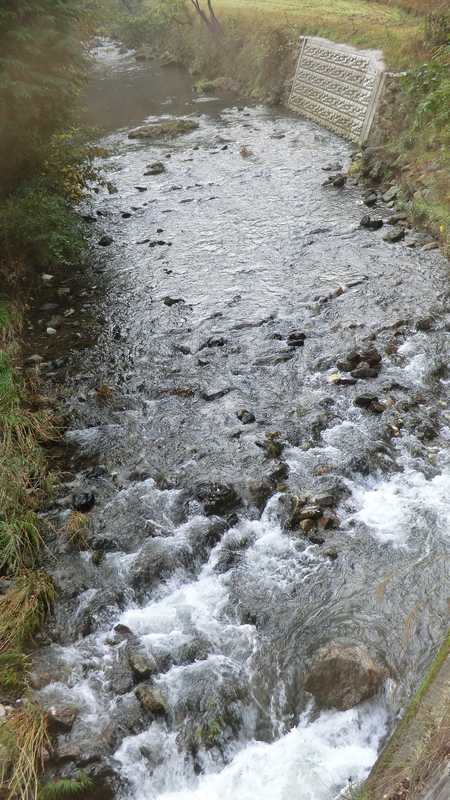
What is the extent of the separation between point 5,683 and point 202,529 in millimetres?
2733

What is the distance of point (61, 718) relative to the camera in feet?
18.1

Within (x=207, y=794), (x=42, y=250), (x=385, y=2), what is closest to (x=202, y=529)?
(x=207, y=794)

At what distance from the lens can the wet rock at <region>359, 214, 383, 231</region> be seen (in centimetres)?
1458

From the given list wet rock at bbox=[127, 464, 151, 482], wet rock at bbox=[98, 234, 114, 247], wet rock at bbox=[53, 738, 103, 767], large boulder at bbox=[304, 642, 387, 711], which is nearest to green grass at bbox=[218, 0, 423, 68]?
wet rock at bbox=[98, 234, 114, 247]

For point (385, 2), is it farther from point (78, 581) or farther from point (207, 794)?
point (207, 794)

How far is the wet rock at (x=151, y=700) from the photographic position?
221 inches

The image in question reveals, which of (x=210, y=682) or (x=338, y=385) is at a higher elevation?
(x=338, y=385)

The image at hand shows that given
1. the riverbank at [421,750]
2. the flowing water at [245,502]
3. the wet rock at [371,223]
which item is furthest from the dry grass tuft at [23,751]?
the wet rock at [371,223]

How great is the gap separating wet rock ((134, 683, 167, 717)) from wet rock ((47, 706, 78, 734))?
0.61 metres

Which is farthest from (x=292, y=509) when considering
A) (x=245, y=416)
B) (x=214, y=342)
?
(x=214, y=342)

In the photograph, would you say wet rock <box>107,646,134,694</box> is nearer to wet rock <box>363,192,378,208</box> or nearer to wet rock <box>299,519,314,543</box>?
wet rock <box>299,519,314,543</box>

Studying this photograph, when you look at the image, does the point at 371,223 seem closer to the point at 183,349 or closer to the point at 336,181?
the point at 336,181

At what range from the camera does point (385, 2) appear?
26.2 metres

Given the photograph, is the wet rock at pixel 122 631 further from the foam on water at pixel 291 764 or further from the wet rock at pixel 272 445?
the wet rock at pixel 272 445
